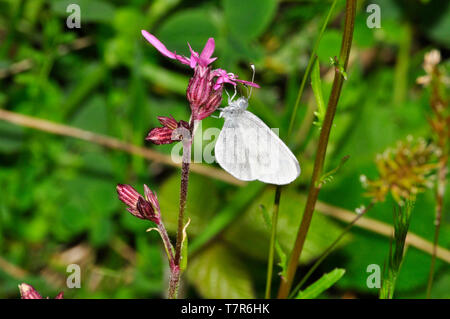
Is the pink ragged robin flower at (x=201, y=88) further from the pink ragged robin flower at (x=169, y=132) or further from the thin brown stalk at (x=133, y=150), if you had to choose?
the thin brown stalk at (x=133, y=150)

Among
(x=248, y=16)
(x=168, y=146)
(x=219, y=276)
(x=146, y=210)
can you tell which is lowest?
(x=146, y=210)

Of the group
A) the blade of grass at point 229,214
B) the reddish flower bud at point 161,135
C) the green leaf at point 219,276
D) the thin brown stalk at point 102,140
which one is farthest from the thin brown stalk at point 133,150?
the reddish flower bud at point 161,135

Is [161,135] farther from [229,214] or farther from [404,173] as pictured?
[229,214]

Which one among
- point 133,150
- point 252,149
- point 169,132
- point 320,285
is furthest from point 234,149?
point 133,150

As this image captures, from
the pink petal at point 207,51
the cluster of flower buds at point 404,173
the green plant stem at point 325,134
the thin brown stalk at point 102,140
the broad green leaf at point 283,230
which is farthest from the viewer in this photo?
the thin brown stalk at point 102,140

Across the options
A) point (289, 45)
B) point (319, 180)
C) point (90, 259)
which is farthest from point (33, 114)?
point (319, 180)

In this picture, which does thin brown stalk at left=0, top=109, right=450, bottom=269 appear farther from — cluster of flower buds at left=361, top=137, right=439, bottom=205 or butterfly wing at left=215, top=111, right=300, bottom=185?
butterfly wing at left=215, top=111, right=300, bottom=185

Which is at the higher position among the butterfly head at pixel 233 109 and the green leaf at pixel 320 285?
the butterfly head at pixel 233 109

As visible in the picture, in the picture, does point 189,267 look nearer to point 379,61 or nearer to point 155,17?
point 155,17
